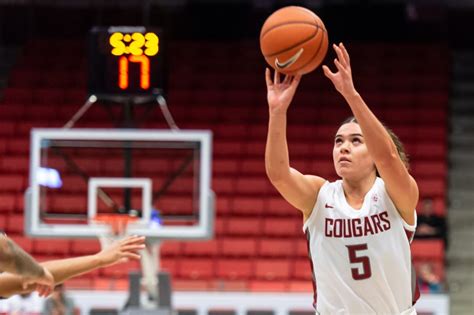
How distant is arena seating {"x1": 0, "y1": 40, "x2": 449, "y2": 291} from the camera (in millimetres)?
13469

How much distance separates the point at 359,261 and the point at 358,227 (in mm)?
140

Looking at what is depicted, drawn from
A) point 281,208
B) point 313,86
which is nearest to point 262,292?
point 281,208

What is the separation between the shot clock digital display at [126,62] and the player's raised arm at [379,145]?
19.2 feet

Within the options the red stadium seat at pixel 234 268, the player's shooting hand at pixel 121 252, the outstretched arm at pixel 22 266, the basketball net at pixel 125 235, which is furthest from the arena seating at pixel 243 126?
the outstretched arm at pixel 22 266

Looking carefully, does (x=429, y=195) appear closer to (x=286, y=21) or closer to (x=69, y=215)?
(x=69, y=215)

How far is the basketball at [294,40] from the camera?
466 centimetres

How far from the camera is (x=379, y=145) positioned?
4270 mm

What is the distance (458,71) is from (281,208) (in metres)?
4.59

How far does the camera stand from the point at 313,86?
52.7ft

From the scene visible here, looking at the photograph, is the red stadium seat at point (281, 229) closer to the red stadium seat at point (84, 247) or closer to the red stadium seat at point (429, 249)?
→ the red stadium seat at point (429, 249)

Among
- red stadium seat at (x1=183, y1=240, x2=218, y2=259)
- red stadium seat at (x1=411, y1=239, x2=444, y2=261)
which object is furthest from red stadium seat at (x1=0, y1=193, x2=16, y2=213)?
red stadium seat at (x1=411, y1=239, x2=444, y2=261)

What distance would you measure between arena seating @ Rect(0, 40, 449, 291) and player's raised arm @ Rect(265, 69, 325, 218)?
7.31 meters

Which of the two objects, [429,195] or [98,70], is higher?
[98,70]

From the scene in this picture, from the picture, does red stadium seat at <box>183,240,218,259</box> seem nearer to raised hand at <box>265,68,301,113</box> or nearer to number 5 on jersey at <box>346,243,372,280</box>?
number 5 on jersey at <box>346,243,372,280</box>
